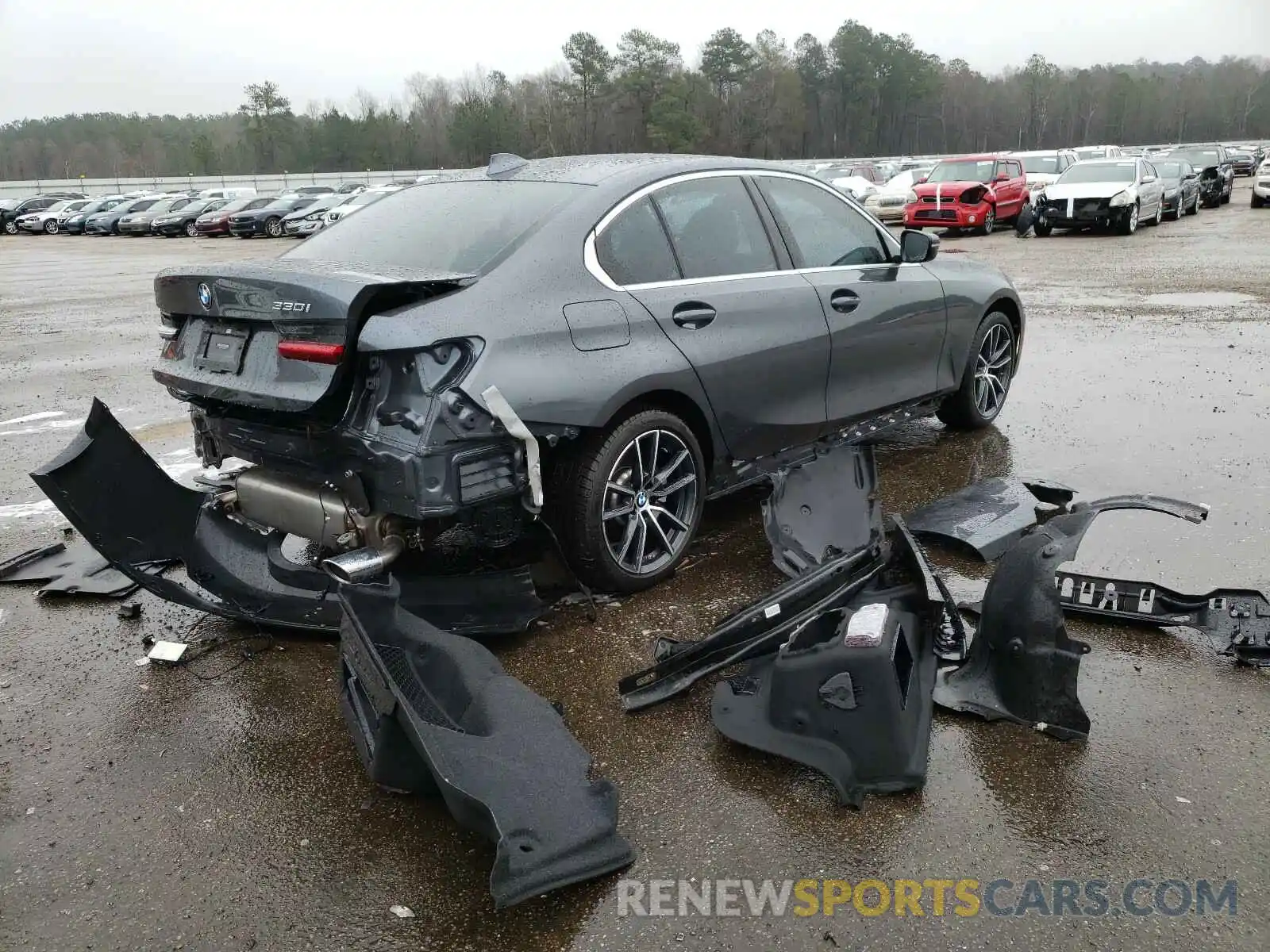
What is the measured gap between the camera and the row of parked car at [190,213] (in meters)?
33.2

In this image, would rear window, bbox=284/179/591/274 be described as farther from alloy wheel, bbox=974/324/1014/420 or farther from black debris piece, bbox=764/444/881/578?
alloy wheel, bbox=974/324/1014/420

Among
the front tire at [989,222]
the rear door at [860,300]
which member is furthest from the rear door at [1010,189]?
the rear door at [860,300]

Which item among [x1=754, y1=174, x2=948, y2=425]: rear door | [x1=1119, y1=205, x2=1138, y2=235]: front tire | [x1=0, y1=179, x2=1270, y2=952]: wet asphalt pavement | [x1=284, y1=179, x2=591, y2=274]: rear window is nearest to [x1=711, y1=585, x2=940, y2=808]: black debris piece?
[x1=0, y1=179, x2=1270, y2=952]: wet asphalt pavement

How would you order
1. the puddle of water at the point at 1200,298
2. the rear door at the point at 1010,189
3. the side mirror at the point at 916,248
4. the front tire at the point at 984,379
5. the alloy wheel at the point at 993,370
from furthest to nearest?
the rear door at the point at 1010,189
the puddle of water at the point at 1200,298
the alloy wheel at the point at 993,370
the front tire at the point at 984,379
the side mirror at the point at 916,248

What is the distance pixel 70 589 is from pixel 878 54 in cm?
11676

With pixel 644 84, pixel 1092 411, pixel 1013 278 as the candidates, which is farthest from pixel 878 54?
pixel 1092 411

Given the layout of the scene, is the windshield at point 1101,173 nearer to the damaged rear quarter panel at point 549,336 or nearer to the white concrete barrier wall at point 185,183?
the damaged rear quarter panel at point 549,336

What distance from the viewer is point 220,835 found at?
2830 mm

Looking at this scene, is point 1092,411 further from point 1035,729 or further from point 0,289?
point 0,289

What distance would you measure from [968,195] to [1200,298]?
11.0 meters

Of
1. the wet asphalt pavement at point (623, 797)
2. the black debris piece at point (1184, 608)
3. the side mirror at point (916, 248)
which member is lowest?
the wet asphalt pavement at point (623, 797)

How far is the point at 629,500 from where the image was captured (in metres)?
4.14

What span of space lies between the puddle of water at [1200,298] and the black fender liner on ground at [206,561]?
1097cm

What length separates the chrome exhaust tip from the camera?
11.8 feet
